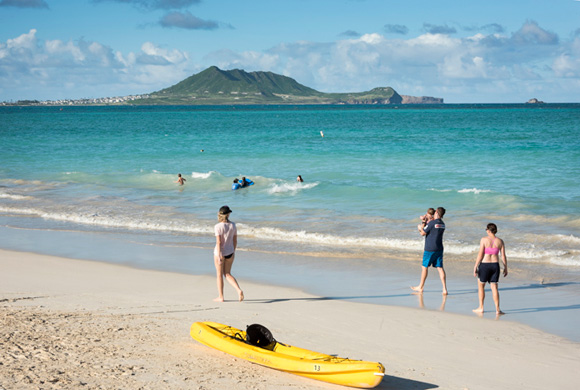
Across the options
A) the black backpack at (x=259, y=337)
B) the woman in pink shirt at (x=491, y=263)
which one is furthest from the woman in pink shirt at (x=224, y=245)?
the woman in pink shirt at (x=491, y=263)

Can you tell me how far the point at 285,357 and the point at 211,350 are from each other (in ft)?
3.75

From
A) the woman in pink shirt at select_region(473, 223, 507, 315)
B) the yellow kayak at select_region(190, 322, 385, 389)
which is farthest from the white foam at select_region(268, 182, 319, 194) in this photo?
the yellow kayak at select_region(190, 322, 385, 389)

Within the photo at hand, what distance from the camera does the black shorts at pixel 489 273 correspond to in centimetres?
952

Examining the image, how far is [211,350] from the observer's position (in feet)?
24.1

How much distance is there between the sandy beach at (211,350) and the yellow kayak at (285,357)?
12 cm

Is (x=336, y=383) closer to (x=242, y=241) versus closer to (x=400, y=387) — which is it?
(x=400, y=387)

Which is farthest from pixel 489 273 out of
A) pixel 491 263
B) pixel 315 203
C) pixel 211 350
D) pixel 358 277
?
pixel 315 203

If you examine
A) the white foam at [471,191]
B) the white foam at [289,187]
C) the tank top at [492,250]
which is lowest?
the tank top at [492,250]

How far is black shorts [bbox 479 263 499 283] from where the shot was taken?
9523 millimetres

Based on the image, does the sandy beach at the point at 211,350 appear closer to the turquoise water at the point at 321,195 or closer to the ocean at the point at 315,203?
the ocean at the point at 315,203

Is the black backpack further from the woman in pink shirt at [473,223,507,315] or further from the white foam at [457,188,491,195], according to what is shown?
the white foam at [457,188,491,195]

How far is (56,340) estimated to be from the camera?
7.22 metres

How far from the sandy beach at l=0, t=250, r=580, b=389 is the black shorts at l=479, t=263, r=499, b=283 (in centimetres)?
72

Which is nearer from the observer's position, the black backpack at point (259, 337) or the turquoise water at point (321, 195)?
the black backpack at point (259, 337)
